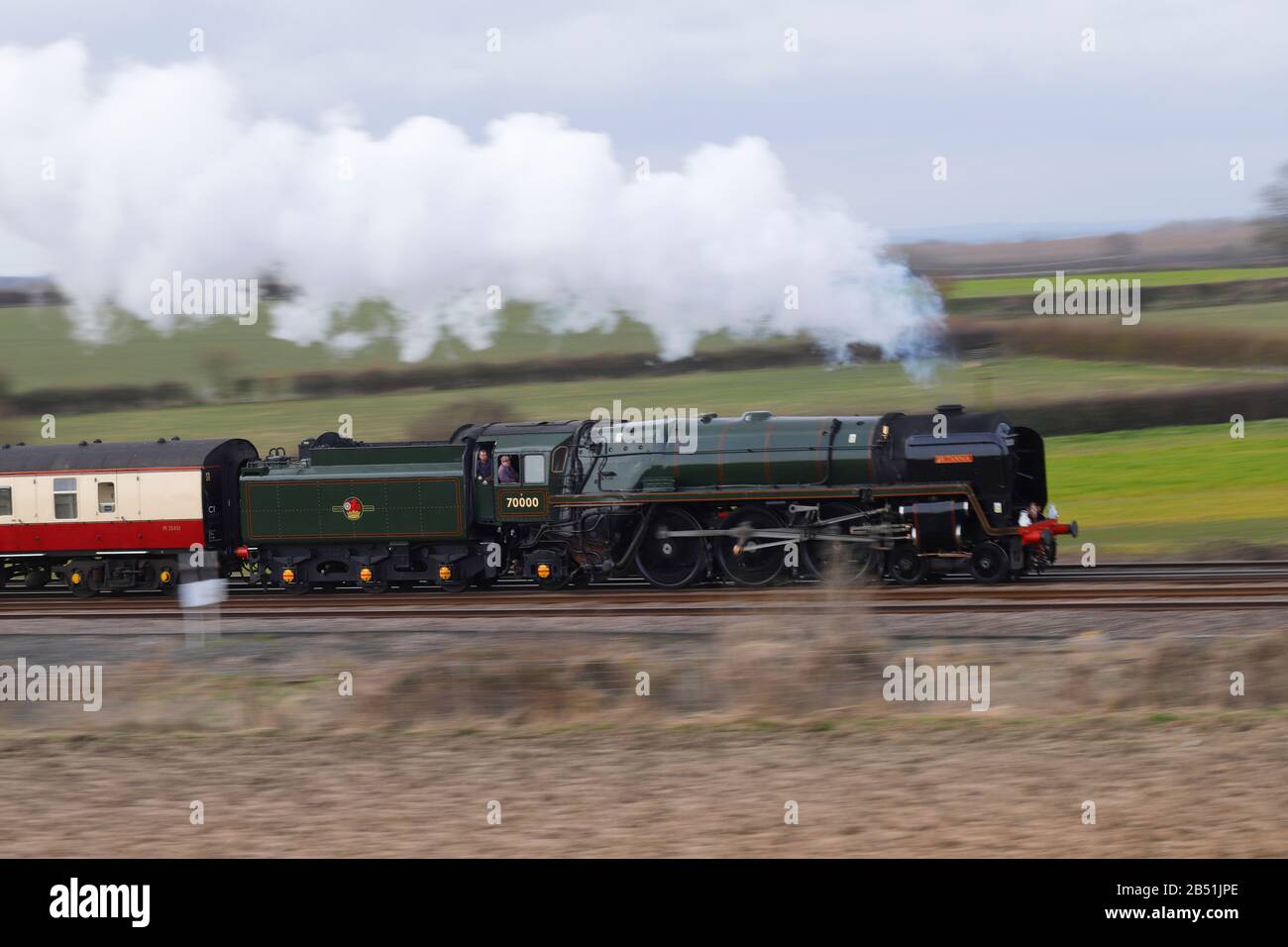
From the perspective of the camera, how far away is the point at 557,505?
2381cm

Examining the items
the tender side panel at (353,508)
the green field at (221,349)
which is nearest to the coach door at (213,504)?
the tender side panel at (353,508)

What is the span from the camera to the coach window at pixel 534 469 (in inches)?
945

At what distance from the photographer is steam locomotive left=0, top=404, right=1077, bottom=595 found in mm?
21766

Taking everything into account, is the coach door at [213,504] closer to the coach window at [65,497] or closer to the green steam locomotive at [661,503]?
the green steam locomotive at [661,503]

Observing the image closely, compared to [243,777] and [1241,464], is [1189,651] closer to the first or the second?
[243,777]

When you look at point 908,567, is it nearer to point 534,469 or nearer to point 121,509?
point 534,469

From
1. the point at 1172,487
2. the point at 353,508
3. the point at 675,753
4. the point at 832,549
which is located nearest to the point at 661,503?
the point at 832,549

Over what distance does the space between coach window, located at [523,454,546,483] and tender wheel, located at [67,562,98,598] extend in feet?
30.3

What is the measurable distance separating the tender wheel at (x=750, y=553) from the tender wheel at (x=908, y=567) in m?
1.89

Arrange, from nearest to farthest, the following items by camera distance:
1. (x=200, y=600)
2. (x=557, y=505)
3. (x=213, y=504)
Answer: (x=200, y=600), (x=557, y=505), (x=213, y=504)

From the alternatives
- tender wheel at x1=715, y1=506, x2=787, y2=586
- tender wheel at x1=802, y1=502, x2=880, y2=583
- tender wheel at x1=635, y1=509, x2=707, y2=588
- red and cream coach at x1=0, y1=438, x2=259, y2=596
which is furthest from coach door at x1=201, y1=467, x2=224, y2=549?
tender wheel at x1=802, y1=502, x2=880, y2=583

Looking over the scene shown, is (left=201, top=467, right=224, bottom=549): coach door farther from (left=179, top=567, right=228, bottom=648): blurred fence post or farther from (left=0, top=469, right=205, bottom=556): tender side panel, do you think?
(left=179, top=567, right=228, bottom=648): blurred fence post

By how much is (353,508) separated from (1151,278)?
36.1 m
